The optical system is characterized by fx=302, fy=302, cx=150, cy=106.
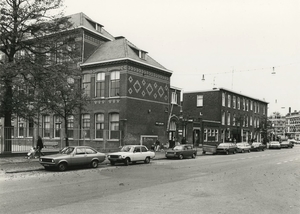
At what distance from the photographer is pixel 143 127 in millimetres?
34000

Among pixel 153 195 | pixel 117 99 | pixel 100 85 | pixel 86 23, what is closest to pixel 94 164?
pixel 153 195

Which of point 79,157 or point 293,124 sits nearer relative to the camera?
point 79,157

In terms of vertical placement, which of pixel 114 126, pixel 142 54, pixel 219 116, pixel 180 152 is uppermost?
pixel 142 54

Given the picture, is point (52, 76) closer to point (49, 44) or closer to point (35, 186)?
point (49, 44)

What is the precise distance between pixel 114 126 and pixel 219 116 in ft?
84.0

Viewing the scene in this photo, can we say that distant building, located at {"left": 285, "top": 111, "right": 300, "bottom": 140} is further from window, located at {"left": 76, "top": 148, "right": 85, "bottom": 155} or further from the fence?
window, located at {"left": 76, "top": 148, "right": 85, "bottom": 155}

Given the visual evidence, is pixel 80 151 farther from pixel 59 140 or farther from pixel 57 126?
pixel 57 126

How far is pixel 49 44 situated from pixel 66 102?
15.3ft

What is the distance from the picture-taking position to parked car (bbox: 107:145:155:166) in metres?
20.3

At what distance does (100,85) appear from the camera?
1353 inches

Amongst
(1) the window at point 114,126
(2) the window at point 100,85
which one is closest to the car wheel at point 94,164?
(1) the window at point 114,126

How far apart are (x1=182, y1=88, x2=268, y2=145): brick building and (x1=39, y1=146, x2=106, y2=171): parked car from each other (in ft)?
91.1

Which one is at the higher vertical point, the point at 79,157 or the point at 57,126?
the point at 57,126

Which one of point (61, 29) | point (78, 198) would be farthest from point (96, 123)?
point (78, 198)
